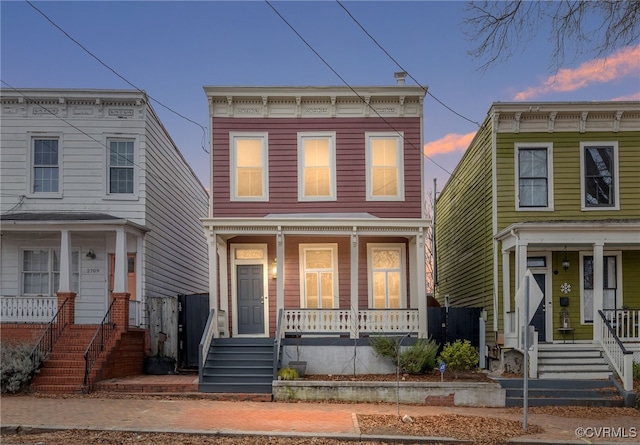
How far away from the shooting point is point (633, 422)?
13.0 m

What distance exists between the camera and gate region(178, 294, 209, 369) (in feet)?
62.3

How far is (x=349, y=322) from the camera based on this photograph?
18094 mm

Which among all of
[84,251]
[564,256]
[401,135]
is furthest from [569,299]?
[84,251]

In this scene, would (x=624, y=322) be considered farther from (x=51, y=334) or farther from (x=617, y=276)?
(x=51, y=334)

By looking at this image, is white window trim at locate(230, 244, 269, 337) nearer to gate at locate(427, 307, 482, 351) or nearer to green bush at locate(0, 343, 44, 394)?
gate at locate(427, 307, 482, 351)

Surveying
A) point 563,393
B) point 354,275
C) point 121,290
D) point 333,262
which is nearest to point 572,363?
point 563,393

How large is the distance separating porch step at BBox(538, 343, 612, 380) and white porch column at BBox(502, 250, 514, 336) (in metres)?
0.99

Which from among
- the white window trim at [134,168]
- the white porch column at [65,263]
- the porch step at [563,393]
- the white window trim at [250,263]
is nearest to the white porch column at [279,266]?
the white window trim at [250,263]

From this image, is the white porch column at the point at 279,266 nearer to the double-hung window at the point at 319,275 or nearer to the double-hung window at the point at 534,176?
the double-hung window at the point at 319,275

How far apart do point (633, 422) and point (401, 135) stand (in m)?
9.94

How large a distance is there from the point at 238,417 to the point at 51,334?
6.92m

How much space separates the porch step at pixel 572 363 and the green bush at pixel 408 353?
273 cm

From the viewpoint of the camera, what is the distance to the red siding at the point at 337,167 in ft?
63.9

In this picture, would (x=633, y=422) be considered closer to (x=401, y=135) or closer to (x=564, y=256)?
(x=564, y=256)
